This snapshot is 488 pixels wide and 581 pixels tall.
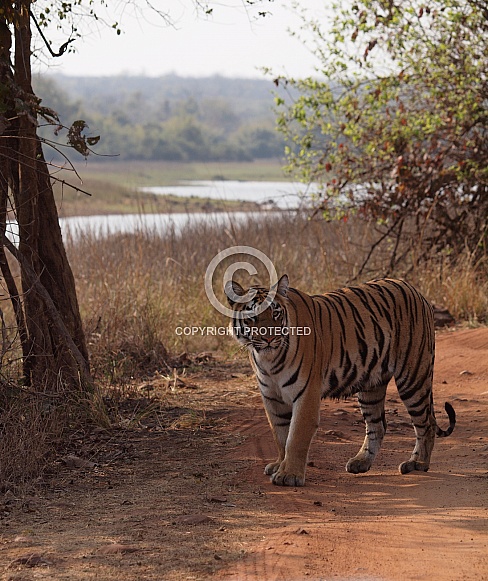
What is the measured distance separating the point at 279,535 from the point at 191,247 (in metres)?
8.71

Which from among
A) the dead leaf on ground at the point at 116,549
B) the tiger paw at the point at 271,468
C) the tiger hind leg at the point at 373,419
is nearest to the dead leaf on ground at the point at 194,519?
the dead leaf on ground at the point at 116,549

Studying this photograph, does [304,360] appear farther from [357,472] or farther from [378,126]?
[378,126]

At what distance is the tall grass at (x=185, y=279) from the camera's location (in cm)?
838

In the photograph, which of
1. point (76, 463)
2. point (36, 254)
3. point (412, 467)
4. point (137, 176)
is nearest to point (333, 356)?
point (412, 467)

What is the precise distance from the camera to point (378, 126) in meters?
11.6

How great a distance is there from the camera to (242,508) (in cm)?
463

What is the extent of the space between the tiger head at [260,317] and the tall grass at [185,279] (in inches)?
85.8

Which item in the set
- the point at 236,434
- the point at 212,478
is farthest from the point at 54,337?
the point at 212,478

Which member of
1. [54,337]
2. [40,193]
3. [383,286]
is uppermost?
[40,193]

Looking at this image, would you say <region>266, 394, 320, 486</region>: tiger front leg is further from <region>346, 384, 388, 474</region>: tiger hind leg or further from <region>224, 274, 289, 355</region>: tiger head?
<region>346, 384, 388, 474</region>: tiger hind leg

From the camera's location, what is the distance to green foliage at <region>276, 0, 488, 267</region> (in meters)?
10.7

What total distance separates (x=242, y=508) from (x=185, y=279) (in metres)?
6.53

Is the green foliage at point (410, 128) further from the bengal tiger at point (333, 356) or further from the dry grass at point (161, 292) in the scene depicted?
the bengal tiger at point (333, 356)

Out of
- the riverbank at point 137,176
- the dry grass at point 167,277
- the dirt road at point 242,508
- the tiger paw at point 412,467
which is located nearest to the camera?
the dirt road at point 242,508
